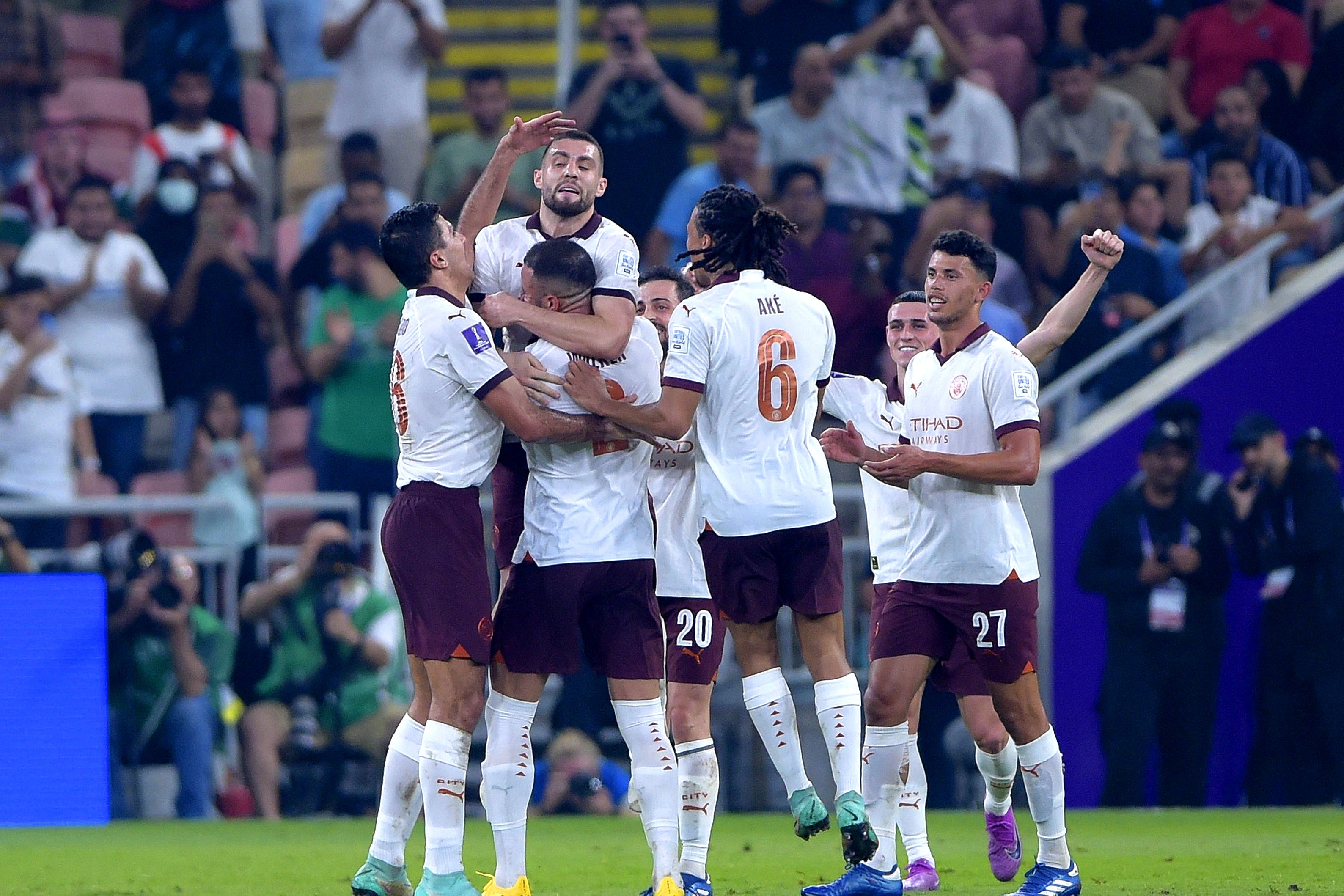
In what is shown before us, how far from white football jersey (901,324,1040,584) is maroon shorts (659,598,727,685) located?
76 cm

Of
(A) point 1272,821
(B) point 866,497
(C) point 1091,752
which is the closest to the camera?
(B) point 866,497

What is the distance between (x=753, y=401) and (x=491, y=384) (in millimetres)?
1026

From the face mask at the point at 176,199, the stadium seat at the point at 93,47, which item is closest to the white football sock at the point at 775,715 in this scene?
the face mask at the point at 176,199

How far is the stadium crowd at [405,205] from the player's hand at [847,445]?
5.11m

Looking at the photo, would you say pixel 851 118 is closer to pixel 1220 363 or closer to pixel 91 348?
pixel 1220 363

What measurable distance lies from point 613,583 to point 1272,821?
5.72 meters

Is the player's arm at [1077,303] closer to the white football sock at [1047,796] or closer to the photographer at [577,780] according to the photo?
the white football sock at [1047,796]

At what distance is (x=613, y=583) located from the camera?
20.9 feet

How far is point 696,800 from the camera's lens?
22.5 feet


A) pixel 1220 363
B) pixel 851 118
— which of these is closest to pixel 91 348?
pixel 851 118

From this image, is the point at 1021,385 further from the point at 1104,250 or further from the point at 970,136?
the point at 970,136

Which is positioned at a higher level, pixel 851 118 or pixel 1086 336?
pixel 851 118

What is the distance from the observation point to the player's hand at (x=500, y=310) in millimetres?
6465

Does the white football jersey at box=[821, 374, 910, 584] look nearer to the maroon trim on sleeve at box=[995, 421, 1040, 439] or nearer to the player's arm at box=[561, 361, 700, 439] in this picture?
the maroon trim on sleeve at box=[995, 421, 1040, 439]
